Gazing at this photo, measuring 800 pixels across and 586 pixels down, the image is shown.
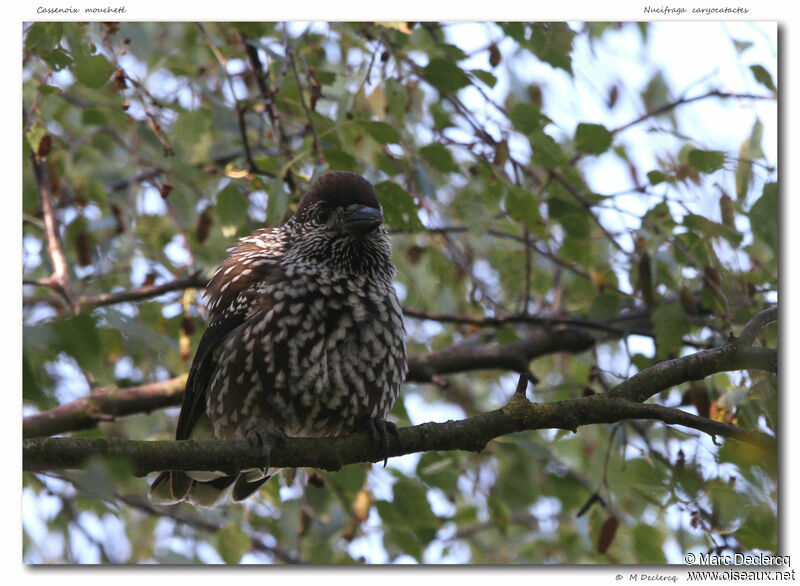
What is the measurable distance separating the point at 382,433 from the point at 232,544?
1012mm

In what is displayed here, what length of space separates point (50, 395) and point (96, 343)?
302 mm

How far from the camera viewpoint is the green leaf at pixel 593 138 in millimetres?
3404

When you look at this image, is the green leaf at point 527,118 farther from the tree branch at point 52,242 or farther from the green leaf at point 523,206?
the tree branch at point 52,242

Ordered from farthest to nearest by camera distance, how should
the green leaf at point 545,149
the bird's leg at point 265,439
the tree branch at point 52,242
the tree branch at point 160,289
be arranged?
the tree branch at point 160,289 < the tree branch at point 52,242 < the green leaf at point 545,149 < the bird's leg at point 265,439

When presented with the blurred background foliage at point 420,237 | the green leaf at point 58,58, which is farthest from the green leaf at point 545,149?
the green leaf at point 58,58

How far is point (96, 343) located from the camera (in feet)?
6.08

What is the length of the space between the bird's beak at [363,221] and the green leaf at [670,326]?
1.23 m

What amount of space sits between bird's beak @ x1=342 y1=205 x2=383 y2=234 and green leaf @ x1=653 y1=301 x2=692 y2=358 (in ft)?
4.03

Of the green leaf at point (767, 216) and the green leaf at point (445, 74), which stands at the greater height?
the green leaf at point (445, 74)

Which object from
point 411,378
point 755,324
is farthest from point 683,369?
point 411,378

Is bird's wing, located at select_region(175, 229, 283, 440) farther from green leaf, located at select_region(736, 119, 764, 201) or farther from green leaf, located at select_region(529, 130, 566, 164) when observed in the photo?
green leaf, located at select_region(736, 119, 764, 201)

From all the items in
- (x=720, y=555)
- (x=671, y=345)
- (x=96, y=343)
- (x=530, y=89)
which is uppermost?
(x=530, y=89)

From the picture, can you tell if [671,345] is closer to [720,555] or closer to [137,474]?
[720,555]
